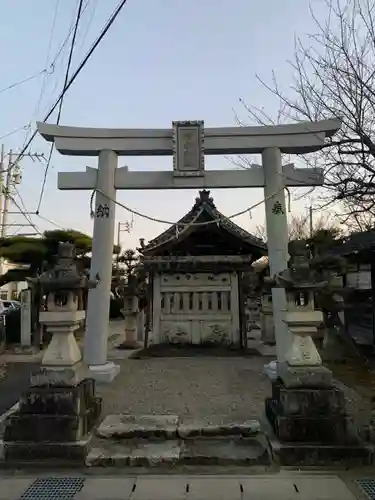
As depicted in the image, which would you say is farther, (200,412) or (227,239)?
(227,239)

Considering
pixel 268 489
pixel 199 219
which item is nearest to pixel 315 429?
pixel 268 489

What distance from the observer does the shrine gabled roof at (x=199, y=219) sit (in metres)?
13.1

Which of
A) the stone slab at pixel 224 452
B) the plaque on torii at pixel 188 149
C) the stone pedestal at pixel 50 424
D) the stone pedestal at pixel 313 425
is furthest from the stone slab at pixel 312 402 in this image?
the plaque on torii at pixel 188 149

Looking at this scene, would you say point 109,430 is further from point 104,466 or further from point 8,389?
point 8,389

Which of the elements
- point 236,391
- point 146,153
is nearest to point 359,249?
point 236,391

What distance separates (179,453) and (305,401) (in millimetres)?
1558

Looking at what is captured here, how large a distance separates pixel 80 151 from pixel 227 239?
6.02 metres

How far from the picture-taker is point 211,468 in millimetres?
4719

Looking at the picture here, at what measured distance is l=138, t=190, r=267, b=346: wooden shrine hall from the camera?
42.4 feet

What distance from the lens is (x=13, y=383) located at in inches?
399

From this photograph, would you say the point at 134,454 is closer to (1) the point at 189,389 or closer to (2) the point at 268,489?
Answer: (2) the point at 268,489

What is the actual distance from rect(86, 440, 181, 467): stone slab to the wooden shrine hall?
25.4 ft

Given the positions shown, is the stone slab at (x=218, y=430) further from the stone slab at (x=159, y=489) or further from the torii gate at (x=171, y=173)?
the torii gate at (x=171, y=173)

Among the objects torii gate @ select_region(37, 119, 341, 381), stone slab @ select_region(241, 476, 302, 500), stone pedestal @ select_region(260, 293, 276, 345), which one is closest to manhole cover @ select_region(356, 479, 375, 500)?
stone slab @ select_region(241, 476, 302, 500)
